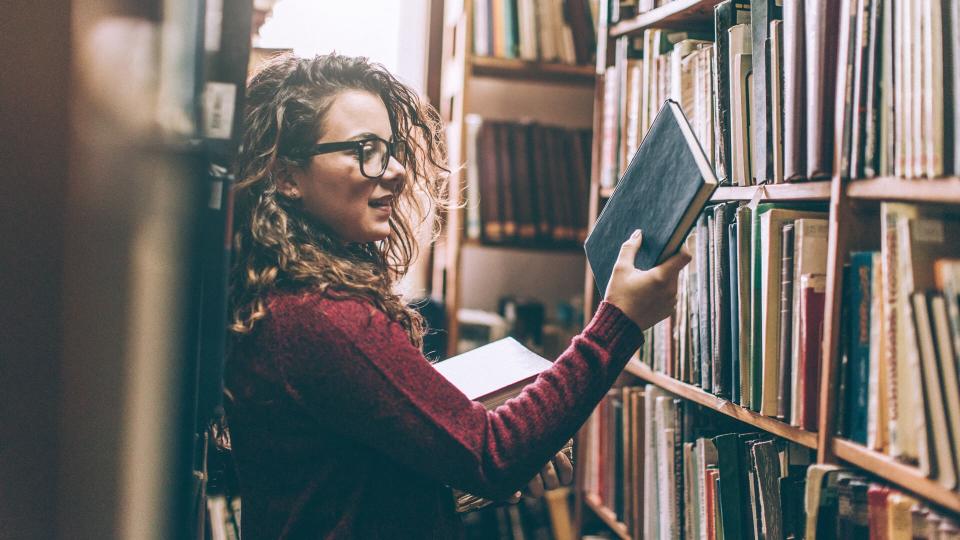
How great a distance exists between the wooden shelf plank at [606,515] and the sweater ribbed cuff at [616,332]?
0.72m

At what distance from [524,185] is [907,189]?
5.21 ft

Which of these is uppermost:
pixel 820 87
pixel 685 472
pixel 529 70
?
pixel 529 70

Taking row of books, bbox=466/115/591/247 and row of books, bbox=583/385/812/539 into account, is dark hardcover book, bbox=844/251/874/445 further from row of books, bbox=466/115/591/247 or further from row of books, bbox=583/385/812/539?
row of books, bbox=466/115/591/247

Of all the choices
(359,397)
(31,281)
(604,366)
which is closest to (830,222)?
(604,366)

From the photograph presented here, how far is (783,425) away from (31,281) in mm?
973

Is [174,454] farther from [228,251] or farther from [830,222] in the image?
[830,222]

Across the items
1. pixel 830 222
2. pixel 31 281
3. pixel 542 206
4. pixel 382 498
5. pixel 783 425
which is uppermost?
pixel 542 206

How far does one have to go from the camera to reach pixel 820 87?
3.33ft

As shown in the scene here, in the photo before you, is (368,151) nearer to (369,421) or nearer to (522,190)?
(369,421)

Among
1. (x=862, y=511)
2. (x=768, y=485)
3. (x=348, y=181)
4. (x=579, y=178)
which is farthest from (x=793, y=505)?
(x=579, y=178)

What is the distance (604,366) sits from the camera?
3.32ft

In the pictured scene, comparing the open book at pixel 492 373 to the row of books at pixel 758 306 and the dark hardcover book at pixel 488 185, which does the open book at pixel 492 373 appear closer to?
the row of books at pixel 758 306

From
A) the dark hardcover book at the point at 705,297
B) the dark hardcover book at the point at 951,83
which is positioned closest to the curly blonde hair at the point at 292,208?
the dark hardcover book at the point at 705,297

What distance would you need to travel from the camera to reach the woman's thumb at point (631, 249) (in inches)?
41.0
